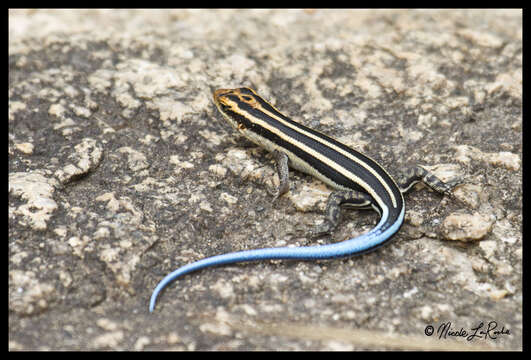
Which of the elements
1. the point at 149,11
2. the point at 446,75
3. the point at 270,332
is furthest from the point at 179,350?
the point at 149,11

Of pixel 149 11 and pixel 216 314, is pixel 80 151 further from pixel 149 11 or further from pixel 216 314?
pixel 149 11

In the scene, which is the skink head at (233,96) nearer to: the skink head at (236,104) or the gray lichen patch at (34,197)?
the skink head at (236,104)

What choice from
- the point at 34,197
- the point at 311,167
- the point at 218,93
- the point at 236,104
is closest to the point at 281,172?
the point at 311,167

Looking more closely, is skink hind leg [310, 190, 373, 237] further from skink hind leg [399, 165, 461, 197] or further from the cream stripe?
skink hind leg [399, 165, 461, 197]

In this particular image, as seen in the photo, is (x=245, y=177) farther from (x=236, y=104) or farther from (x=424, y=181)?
(x=424, y=181)
